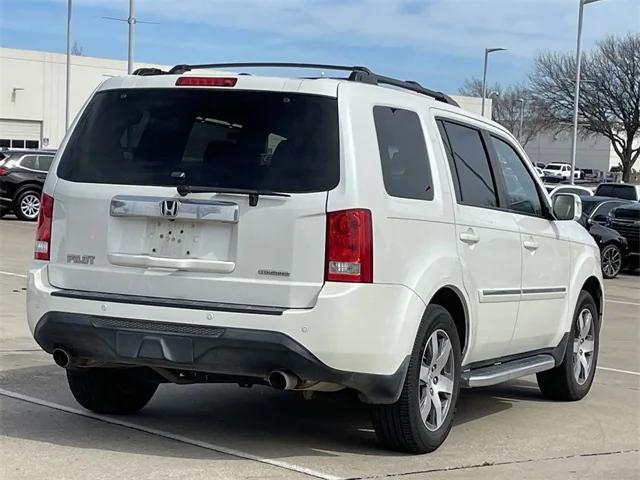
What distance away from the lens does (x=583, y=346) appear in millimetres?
8359

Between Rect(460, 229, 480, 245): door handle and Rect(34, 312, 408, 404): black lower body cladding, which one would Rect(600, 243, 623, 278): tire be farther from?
Rect(34, 312, 408, 404): black lower body cladding

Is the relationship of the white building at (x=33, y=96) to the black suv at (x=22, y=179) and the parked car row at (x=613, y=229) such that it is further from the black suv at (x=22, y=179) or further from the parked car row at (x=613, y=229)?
the parked car row at (x=613, y=229)

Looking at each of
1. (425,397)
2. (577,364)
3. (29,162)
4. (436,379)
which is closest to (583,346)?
(577,364)

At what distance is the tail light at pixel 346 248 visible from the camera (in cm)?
530

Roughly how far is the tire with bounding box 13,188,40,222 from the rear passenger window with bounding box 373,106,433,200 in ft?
67.9

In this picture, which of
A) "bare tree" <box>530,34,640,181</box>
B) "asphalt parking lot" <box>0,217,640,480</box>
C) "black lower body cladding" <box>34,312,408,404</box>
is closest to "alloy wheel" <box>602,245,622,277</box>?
"asphalt parking lot" <box>0,217,640,480</box>

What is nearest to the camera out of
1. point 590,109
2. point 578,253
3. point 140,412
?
point 140,412

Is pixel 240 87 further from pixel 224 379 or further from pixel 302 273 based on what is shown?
pixel 224 379

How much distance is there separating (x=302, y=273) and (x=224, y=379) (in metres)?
0.79

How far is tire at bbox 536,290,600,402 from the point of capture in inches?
315

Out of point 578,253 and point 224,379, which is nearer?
point 224,379

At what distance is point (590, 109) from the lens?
54812 millimetres

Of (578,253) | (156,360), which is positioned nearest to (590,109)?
(578,253)

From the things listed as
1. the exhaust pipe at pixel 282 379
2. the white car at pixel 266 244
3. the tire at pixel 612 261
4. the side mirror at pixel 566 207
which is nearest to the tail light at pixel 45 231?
the white car at pixel 266 244
